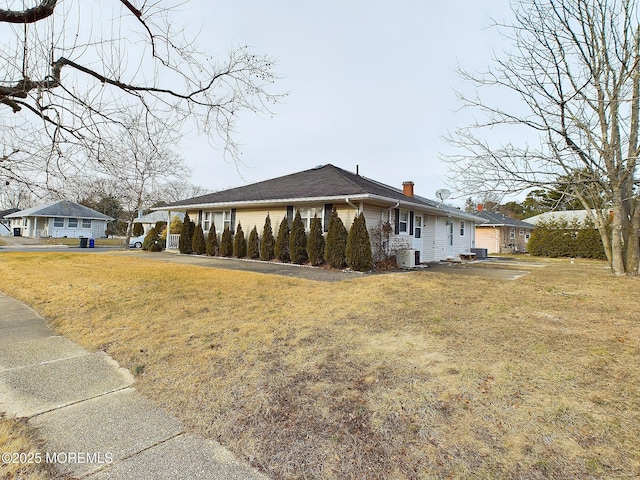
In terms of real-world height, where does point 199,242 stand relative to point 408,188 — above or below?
below

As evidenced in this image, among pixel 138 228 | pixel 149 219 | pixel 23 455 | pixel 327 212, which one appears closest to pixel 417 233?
pixel 327 212

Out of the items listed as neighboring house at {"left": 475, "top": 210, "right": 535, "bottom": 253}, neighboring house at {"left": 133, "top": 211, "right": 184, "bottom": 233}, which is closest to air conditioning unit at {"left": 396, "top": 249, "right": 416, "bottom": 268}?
neighboring house at {"left": 475, "top": 210, "right": 535, "bottom": 253}

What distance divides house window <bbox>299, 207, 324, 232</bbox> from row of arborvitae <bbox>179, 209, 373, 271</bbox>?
15.4 inches

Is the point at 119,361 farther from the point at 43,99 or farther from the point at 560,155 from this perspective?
the point at 560,155

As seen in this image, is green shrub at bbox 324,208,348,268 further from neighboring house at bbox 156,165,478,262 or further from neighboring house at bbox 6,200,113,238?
neighboring house at bbox 6,200,113,238

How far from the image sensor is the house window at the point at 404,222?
1416cm

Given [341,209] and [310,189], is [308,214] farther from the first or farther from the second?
[341,209]

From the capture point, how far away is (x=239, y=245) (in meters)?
15.3

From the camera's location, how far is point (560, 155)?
9.84 meters

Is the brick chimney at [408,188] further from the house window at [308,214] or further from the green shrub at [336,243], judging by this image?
the green shrub at [336,243]

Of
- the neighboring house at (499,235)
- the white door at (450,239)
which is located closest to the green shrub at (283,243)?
the white door at (450,239)

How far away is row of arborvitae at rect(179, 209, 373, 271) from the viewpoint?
1131 centimetres

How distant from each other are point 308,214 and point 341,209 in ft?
5.10

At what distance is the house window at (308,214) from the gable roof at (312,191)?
0.74m
